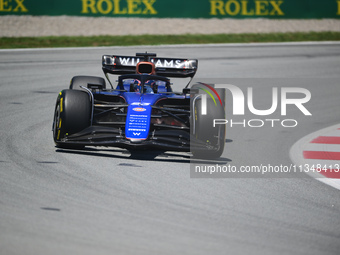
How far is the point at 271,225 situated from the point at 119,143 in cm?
279

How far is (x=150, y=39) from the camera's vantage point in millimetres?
23188

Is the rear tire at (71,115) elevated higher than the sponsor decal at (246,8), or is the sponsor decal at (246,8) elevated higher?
the sponsor decal at (246,8)

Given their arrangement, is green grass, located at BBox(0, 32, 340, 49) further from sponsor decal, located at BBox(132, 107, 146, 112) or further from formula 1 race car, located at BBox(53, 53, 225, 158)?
sponsor decal, located at BBox(132, 107, 146, 112)

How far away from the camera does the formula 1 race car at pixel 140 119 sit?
801cm

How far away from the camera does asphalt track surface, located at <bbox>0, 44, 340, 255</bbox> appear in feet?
16.5

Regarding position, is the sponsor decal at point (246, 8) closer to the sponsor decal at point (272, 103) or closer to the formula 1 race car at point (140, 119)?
the sponsor decal at point (272, 103)

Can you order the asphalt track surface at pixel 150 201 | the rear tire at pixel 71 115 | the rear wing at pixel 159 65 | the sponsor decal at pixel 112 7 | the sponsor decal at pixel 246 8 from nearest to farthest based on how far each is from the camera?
the asphalt track surface at pixel 150 201, the rear tire at pixel 71 115, the rear wing at pixel 159 65, the sponsor decal at pixel 112 7, the sponsor decal at pixel 246 8

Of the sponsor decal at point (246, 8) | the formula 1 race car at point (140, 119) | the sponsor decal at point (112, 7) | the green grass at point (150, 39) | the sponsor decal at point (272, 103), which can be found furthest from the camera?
the sponsor decal at point (246, 8)

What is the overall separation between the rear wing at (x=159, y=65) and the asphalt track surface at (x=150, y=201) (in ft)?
4.08

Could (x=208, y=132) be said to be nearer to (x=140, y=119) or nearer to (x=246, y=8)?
(x=140, y=119)

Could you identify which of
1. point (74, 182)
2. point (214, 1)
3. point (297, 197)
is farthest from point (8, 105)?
point (214, 1)

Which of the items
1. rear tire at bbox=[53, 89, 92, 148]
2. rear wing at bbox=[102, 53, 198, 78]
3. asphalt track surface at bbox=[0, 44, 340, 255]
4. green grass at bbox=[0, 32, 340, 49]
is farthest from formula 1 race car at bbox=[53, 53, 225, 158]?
green grass at bbox=[0, 32, 340, 49]

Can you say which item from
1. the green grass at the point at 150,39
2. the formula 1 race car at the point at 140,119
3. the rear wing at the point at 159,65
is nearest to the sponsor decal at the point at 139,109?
the formula 1 race car at the point at 140,119

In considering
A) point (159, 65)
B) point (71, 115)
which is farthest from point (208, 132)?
point (159, 65)
